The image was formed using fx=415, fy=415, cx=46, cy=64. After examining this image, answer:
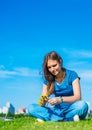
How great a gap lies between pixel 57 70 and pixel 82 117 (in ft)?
6.00

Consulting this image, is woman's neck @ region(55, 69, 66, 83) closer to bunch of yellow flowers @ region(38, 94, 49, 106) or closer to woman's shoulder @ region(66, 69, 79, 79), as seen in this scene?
woman's shoulder @ region(66, 69, 79, 79)

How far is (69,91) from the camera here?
12.7 m

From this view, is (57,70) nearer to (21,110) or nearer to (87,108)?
(87,108)

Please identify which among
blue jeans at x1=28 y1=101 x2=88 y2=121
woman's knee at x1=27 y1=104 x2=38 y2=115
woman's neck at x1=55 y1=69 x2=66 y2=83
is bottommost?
blue jeans at x1=28 y1=101 x2=88 y2=121

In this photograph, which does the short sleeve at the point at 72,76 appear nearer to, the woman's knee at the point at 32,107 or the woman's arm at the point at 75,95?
the woman's arm at the point at 75,95

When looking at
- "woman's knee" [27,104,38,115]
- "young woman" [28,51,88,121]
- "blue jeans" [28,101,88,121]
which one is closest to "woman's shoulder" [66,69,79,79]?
"young woman" [28,51,88,121]

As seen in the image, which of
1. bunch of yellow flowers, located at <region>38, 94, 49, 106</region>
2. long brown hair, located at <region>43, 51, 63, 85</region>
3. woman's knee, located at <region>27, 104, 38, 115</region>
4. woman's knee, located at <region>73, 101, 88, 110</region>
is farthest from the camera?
woman's knee, located at <region>27, 104, 38, 115</region>

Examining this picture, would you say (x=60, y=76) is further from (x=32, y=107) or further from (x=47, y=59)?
(x=32, y=107)

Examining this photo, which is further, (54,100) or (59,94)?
(59,94)

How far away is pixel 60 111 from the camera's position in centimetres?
1285

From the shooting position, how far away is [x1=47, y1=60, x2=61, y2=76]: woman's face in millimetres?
12180

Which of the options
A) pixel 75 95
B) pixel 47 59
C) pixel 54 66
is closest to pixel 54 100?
pixel 75 95

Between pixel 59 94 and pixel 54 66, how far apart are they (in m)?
1.10

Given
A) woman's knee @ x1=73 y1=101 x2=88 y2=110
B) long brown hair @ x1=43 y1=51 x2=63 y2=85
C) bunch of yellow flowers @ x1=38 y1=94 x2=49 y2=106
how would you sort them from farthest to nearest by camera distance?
woman's knee @ x1=73 y1=101 x2=88 y2=110 < long brown hair @ x1=43 y1=51 x2=63 y2=85 < bunch of yellow flowers @ x1=38 y1=94 x2=49 y2=106
